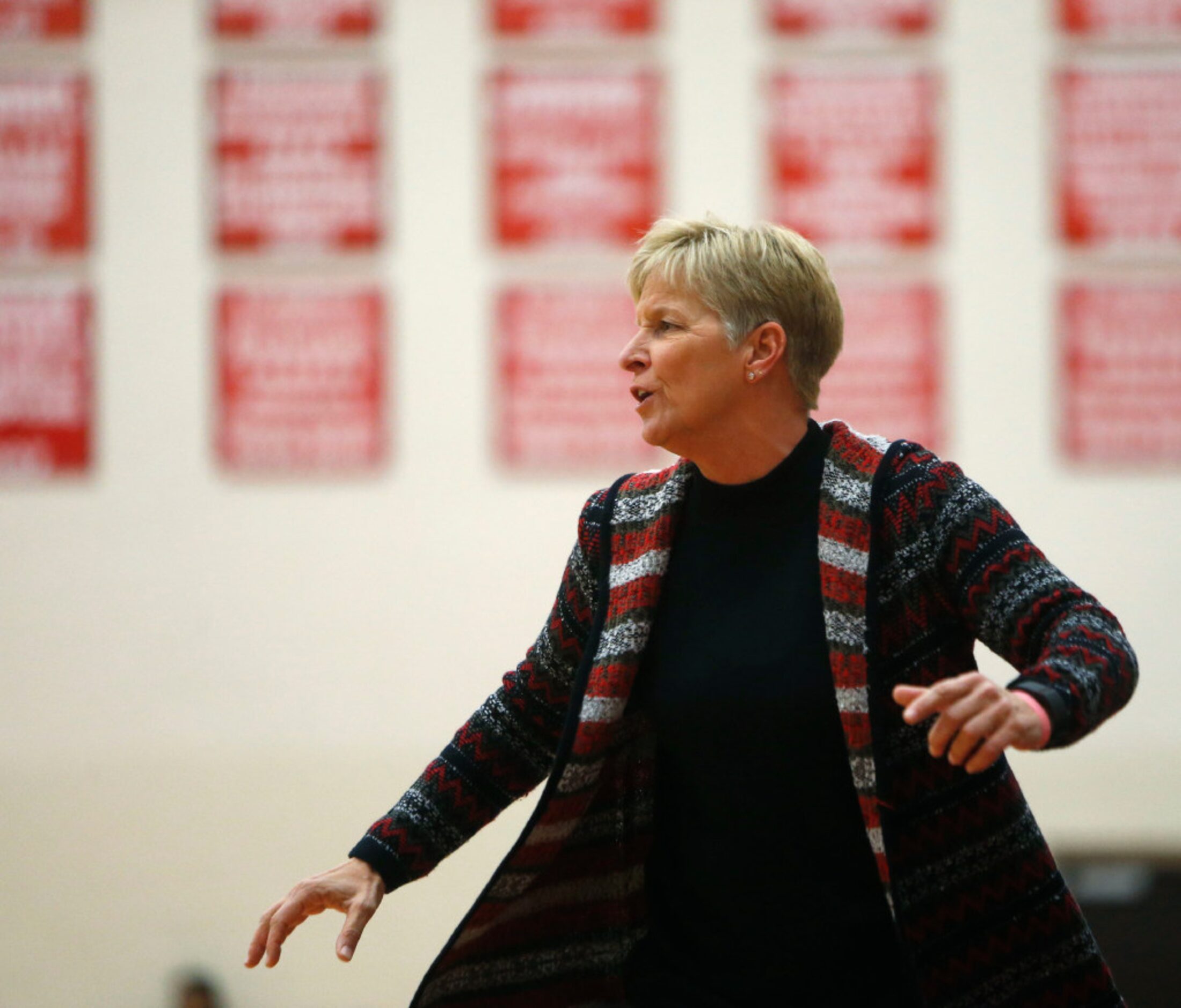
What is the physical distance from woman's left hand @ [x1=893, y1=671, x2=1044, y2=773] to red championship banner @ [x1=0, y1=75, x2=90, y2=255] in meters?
2.85

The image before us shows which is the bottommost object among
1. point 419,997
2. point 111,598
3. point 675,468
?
point 419,997

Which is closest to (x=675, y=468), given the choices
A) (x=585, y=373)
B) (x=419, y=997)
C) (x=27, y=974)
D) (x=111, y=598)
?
(x=419, y=997)

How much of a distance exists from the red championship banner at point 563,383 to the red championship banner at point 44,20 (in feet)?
4.39

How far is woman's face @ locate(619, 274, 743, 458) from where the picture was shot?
1521 mm

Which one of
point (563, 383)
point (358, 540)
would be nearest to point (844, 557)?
point (563, 383)

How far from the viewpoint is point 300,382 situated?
3.26m

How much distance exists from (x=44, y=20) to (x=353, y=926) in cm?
279

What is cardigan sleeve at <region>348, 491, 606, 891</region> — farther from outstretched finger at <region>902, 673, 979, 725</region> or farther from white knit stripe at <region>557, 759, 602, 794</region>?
outstretched finger at <region>902, 673, 979, 725</region>

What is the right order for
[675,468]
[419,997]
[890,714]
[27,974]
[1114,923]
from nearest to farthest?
[890,714] → [419,997] → [675,468] → [1114,923] → [27,974]

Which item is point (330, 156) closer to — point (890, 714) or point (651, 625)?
point (651, 625)

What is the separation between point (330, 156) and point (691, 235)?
1.95m

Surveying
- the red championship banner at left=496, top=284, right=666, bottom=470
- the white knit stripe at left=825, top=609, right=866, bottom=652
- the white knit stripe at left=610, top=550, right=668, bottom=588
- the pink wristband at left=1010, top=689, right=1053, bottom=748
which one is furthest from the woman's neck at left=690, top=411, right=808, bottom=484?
the red championship banner at left=496, top=284, right=666, bottom=470

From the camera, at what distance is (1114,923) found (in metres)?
2.98

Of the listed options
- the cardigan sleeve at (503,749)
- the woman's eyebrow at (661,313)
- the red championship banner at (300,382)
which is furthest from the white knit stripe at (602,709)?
the red championship banner at (300,382)
